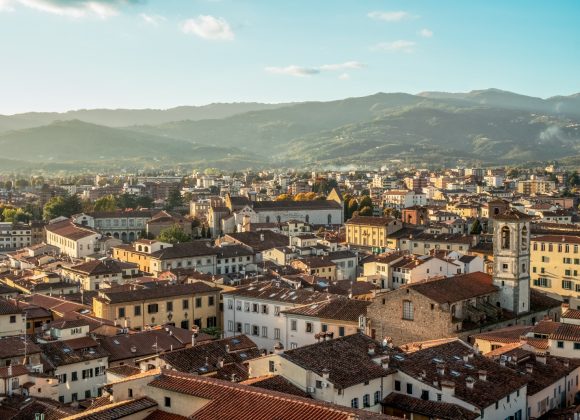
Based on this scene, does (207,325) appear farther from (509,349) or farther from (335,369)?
(335,369)

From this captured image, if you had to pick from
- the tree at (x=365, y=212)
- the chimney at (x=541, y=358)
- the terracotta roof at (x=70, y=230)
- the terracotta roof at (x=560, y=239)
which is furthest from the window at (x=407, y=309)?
the tree at (x=365, y=212)

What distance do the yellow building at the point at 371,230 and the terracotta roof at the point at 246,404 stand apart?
75.7 metres

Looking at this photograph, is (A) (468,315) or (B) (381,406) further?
(A) (468,315)

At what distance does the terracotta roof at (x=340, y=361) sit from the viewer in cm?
2509

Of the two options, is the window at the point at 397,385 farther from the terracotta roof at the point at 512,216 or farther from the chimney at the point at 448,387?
the terracotta roof at the point at 512,216

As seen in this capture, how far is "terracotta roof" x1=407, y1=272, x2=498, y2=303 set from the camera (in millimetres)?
40531

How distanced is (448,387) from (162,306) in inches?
1123

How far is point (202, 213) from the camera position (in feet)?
486

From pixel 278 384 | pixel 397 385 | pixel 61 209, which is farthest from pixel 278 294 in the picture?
pixel 61 209

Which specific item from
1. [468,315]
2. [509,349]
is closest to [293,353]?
[509,349]

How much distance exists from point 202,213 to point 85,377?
112 metres

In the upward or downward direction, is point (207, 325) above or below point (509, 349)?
below

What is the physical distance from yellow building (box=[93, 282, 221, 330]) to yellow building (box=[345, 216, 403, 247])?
150ft

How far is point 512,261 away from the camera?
4588 cm
